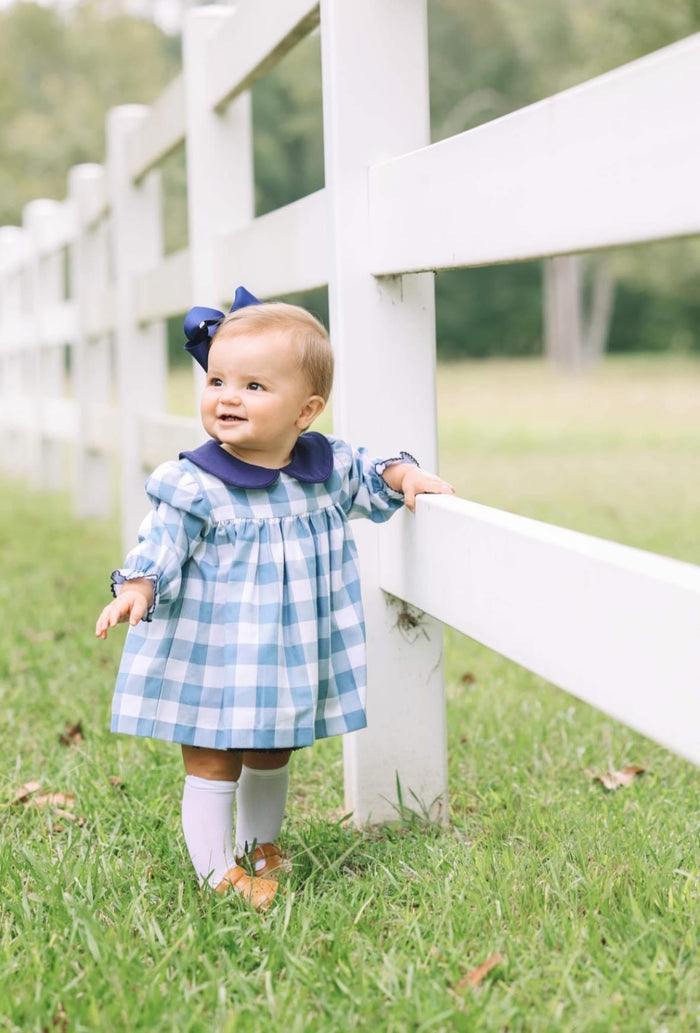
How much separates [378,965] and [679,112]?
1.11m

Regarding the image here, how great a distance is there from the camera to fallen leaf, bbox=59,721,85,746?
299 centimetres

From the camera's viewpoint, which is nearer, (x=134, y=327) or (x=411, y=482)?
(x=411, y=482)

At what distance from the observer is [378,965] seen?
69.6 inches

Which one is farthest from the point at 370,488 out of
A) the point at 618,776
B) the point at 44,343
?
the point at 44,343

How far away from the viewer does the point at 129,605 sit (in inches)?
76.4

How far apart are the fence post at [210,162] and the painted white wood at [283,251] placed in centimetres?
24

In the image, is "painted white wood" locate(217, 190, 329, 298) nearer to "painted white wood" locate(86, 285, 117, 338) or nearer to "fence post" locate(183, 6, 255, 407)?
"fence post" locate(183, 6, 255, 407)

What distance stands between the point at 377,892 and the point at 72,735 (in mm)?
1206

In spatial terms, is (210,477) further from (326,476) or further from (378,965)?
(378,965)

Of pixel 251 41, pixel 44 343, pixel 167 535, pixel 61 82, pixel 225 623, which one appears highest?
pixel 61 82

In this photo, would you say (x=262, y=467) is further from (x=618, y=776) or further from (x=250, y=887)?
(x=618, y=776)

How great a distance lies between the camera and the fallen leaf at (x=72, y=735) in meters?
2.99

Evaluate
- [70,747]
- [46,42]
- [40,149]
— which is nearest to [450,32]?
[40,149]

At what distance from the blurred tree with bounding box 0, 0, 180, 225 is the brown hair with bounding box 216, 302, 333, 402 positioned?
3128 cm
